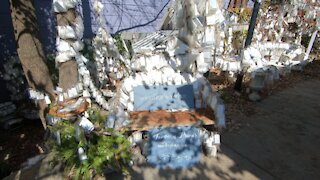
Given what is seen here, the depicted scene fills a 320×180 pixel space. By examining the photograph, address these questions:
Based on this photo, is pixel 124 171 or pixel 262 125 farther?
pixel 262 125

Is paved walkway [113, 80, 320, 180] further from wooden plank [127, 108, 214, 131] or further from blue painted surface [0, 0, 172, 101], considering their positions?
blue painted surface [0, 0, 172, 101]

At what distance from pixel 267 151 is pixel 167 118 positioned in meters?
2.04

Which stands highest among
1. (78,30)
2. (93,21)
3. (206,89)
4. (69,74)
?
(93,21)

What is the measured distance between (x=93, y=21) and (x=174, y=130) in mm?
6106

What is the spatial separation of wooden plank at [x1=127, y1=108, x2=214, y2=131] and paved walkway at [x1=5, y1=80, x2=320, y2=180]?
724 mm

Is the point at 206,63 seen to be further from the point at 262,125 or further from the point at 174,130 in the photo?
the point at 262,125

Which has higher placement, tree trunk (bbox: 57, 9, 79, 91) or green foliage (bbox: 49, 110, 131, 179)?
tree trunk (bbox: 57, 9, 79, 91)

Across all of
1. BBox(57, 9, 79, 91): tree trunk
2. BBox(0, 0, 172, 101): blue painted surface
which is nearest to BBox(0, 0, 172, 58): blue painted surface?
BBox(0, 0, 172, 101): blue painted surface

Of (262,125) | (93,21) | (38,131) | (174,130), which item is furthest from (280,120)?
(93,21)

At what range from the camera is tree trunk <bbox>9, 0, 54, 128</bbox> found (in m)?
5.25

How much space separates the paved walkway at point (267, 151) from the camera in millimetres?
4270

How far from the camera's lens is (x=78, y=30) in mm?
4914

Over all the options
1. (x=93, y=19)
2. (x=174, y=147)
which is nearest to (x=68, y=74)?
(x=174, y=147)

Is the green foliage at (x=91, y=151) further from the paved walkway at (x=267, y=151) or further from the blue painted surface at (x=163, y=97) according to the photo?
the blue painted surface at (x=163, y=97)
